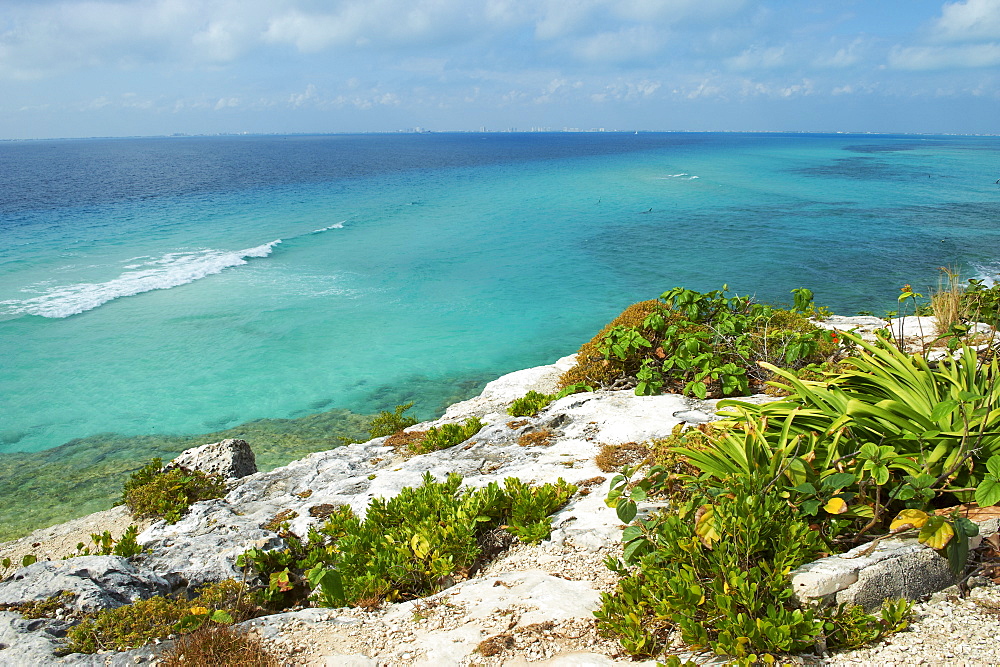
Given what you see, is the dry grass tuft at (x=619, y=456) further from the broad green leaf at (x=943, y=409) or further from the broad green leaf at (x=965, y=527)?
the broad green leaf at (x=965, y=527)

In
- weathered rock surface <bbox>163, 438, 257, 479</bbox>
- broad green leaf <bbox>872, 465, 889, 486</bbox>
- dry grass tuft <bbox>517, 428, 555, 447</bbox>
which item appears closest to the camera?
broad green leaf <bbox>872, 465, 889, 486</bbox>

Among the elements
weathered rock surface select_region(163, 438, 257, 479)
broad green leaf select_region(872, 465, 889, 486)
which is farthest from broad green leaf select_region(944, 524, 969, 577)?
weathered rock surface select_region(163, 438, 257, 479)

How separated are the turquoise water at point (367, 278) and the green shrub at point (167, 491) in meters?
6.88

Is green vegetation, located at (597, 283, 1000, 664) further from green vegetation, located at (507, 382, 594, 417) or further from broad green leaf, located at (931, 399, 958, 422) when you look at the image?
green vegetation, located at (507, 382, 594, 417)

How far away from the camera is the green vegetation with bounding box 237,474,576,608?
4.35 meters

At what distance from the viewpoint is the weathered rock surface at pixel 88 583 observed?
4.24 metres

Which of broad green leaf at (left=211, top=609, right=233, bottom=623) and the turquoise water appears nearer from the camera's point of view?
broad green leaf at (left=211, top=609, right=233, bottom=623)

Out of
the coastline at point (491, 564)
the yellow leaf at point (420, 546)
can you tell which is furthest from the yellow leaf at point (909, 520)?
the yellow leaf at point (420, 546)

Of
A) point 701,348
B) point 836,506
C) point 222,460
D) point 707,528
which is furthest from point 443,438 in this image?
point 836,506

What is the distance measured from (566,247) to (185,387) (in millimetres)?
22038

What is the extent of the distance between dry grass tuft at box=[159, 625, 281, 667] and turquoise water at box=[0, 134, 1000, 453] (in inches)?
433

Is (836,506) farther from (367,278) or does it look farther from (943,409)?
(367,278)

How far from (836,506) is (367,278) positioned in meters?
25.6

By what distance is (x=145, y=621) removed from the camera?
155 inches
